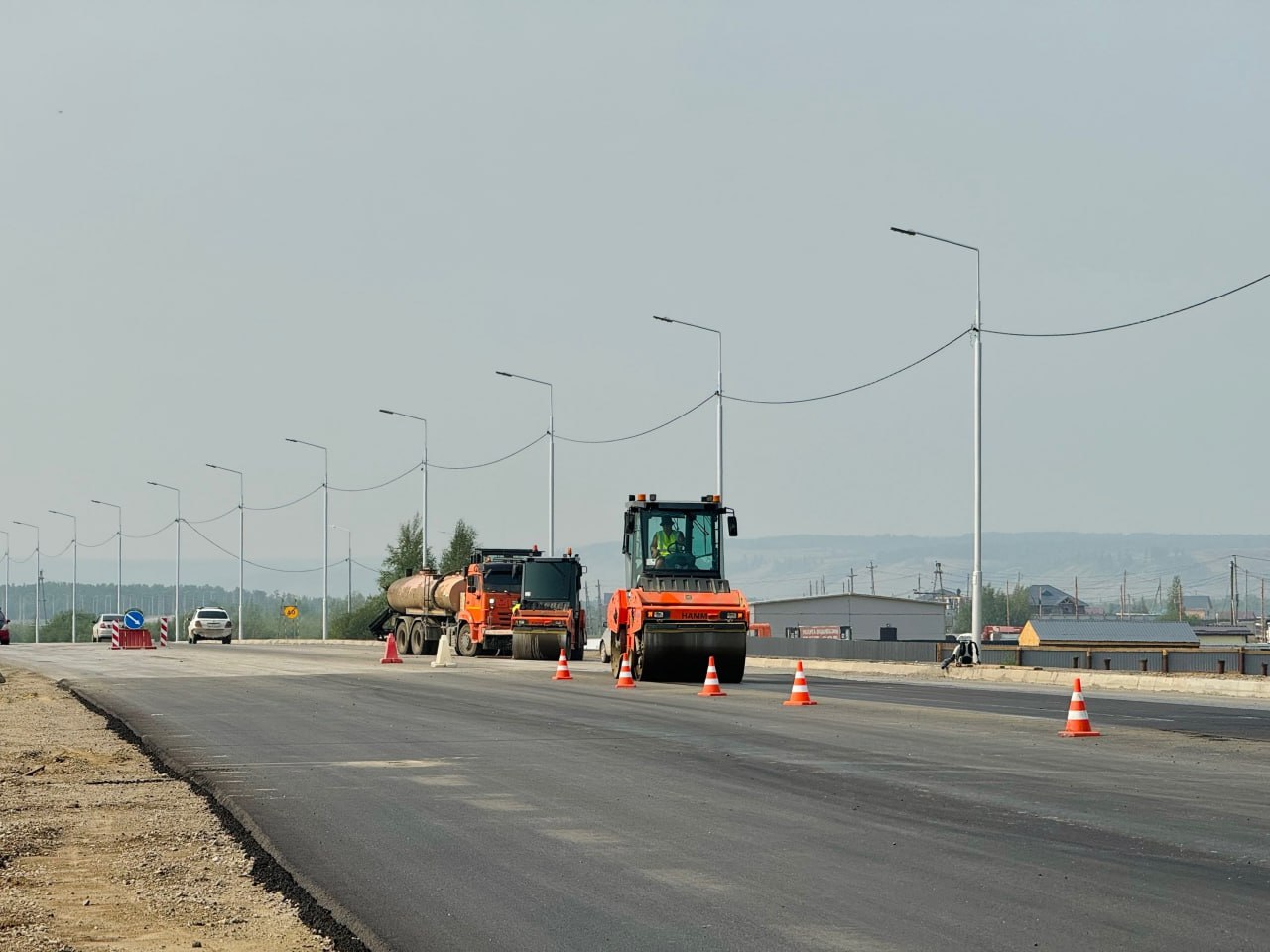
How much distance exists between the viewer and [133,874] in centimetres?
940

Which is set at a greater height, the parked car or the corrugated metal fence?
the corrugated metal fence

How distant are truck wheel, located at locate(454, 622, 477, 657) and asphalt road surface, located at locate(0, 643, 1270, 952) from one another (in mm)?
28641

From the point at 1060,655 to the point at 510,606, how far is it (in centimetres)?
1678

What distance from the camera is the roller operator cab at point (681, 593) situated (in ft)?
101

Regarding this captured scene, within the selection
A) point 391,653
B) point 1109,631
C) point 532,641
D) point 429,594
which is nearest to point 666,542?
point 391,653

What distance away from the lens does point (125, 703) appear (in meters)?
25.8

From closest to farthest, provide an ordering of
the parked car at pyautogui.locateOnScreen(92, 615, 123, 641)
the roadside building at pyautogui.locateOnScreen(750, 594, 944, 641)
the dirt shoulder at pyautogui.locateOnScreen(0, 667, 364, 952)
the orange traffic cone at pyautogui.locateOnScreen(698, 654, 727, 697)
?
the dirt shoulder at pyautogui.locateOnScreen(0, 667, 364, 952), the orange traffic cone at pyautogui.locateOnScreen(698, 654, 727, 697), the parked car at pyautogui.locateOnScreen(92, 615, 123, 641), the roadside building at pyautogui.locateOnScreen(750, 594, 944, 641)

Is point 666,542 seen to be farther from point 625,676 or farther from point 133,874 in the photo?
point 133,874

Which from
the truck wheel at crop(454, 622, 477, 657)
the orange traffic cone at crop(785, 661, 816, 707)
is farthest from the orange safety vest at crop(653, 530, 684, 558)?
the truck wheel at crop(454, 622, 477, 657)

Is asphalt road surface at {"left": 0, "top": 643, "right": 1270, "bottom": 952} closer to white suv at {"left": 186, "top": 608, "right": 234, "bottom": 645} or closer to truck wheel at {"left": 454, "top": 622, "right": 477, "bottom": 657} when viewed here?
truck wheel at {"left": 454, "top": 622, "right": 477, "bottom": 657}

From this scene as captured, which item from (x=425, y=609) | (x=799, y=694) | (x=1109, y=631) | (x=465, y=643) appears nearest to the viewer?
(x=799, y=694)

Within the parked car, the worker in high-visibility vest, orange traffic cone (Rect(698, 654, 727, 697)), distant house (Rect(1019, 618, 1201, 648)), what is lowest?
distant house (Rect(1019, 618, 1201, 648))

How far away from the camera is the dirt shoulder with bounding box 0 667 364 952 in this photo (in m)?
7.63

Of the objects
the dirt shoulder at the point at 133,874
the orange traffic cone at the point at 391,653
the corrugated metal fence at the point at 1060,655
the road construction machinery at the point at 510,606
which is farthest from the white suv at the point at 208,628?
the dirt shoulder at the point at 133,874
